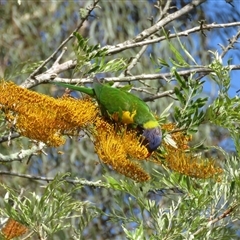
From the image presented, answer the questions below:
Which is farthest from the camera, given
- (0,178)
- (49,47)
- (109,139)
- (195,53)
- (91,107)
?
(195,53)

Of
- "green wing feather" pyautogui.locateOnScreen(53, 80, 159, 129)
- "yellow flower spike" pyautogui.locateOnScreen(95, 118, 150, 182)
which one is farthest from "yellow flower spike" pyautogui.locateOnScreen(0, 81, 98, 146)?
"green wing feather" pyautogui.locateOnScreen(53, 80, 159, 129)

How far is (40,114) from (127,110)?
28 cm

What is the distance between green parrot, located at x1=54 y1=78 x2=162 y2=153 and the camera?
128 cm

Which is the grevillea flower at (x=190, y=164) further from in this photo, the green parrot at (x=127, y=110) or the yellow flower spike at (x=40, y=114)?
the yellow flower spike at (x=40, y=114)

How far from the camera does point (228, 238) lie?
121cm

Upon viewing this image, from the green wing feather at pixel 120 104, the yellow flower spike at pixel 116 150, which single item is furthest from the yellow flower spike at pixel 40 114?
the green wing feather at pixel 120 104

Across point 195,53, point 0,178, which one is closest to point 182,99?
point 0,178

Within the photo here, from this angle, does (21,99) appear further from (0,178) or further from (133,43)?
(0,178)

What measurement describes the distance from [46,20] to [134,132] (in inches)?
114

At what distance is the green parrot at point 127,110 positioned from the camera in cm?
128

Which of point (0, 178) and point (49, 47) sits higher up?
point (49, 47)

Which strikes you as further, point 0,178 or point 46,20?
point 46,20

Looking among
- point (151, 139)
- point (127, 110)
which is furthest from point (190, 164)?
point (127, 110)

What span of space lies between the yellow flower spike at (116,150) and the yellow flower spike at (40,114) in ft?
0.14
